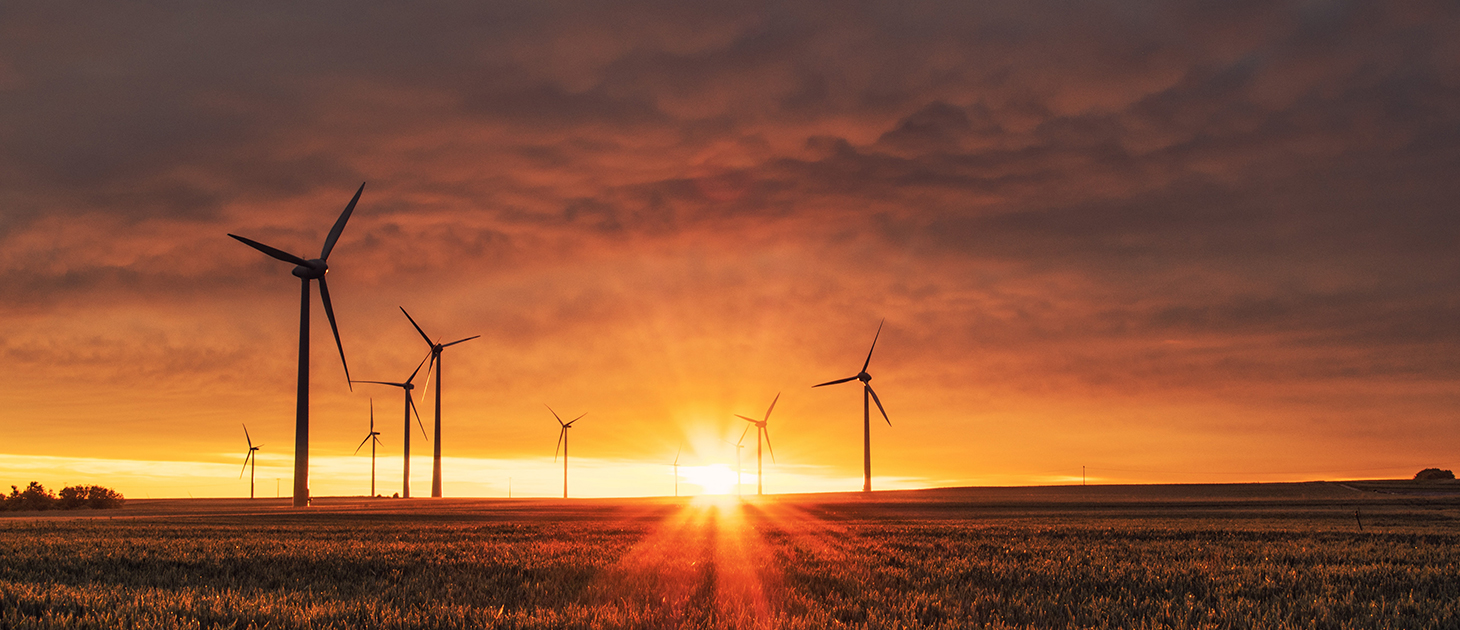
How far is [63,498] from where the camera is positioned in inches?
5256

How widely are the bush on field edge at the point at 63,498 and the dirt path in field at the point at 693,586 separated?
469ft

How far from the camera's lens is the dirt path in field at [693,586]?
11891mm

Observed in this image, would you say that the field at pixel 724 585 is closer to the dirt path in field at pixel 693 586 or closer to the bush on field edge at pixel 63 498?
the dirt path in field at pixel 693 586

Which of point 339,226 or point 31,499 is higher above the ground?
point 339,226

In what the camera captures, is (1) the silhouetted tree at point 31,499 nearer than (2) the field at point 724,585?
No

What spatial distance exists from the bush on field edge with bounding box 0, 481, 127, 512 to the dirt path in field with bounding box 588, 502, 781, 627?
142859 millimetres

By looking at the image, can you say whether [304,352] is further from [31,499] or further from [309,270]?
[31,499]

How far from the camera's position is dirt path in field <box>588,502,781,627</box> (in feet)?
39.0

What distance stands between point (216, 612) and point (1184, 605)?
556 inches

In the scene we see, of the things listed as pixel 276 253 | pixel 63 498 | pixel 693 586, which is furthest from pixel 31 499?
pixel 693 586

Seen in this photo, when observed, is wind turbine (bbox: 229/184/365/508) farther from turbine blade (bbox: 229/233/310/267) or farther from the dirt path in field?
the dirt path in field

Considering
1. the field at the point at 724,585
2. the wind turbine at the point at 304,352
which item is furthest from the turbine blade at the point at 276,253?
the field at the point at 724,585

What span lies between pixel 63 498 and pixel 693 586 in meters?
157

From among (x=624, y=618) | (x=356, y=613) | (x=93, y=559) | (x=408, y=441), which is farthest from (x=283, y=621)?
(x=408, y=441)
